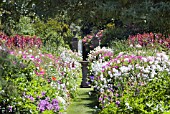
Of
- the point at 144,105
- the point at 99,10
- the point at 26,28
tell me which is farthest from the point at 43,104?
the point at 26,28

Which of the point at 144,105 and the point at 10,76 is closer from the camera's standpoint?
the point at 144,105

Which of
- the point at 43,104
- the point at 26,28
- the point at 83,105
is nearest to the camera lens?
the point at 43,104

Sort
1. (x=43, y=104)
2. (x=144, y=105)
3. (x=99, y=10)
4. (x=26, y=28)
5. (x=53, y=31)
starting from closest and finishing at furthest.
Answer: (x=99, y=10)
(x=144, y=105)
(x=43, y=104)
(x=53, y=31)
(x=26, y=28)

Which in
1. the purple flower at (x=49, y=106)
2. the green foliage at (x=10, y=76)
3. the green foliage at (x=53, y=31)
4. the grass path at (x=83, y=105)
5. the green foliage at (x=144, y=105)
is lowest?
the grass path at (x=83, y=105)

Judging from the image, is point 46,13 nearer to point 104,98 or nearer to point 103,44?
point 104,98

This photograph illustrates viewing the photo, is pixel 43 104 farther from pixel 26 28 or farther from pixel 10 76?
pixel 26 28

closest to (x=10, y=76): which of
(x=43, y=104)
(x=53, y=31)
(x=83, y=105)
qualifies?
(x=43, y=104)

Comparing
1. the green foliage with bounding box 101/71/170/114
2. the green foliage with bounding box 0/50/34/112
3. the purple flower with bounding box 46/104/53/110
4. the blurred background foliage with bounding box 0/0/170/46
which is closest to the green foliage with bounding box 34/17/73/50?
the green foliage with bounding box 0/50/34/112

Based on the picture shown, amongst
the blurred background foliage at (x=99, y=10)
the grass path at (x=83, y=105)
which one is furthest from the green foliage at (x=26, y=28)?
the blurred background foliage at (x=99, y=10)

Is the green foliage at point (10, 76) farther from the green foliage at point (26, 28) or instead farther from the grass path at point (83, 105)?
the green foliage at point (26, 28)

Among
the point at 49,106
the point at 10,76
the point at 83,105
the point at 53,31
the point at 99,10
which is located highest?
the point at 53,31

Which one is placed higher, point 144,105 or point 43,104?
point 144,105

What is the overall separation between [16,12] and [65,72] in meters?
5.21

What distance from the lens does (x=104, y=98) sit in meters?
6.68
